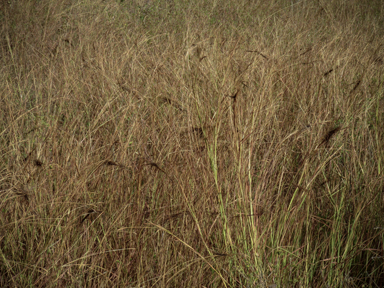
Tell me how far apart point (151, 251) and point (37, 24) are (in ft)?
8.57

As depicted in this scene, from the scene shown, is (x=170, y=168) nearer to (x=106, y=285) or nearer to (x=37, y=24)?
(x=106, y=285)

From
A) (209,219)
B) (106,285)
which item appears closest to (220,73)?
(209,219)

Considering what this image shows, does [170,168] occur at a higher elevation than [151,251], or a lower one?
higher

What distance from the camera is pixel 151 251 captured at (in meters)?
1.45

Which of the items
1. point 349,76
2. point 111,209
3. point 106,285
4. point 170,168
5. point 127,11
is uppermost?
point 127,11

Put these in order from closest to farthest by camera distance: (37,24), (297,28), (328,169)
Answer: (328,169)
(37,24)
(297,28)

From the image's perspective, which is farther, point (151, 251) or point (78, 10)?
point (78, 10)

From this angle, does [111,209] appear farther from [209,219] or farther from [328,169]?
[328,169]

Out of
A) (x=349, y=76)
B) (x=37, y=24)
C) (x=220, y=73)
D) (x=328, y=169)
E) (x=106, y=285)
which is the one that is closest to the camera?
(x=106, y=285)

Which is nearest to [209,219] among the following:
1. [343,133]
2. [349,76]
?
[343,133]

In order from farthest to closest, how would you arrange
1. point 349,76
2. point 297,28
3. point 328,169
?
point 297,28
point 349,76
point 328,169

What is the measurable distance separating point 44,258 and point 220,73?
1.30m

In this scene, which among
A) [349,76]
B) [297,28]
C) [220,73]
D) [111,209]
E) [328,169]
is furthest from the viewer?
[297,28]

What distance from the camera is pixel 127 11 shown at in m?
3.75
